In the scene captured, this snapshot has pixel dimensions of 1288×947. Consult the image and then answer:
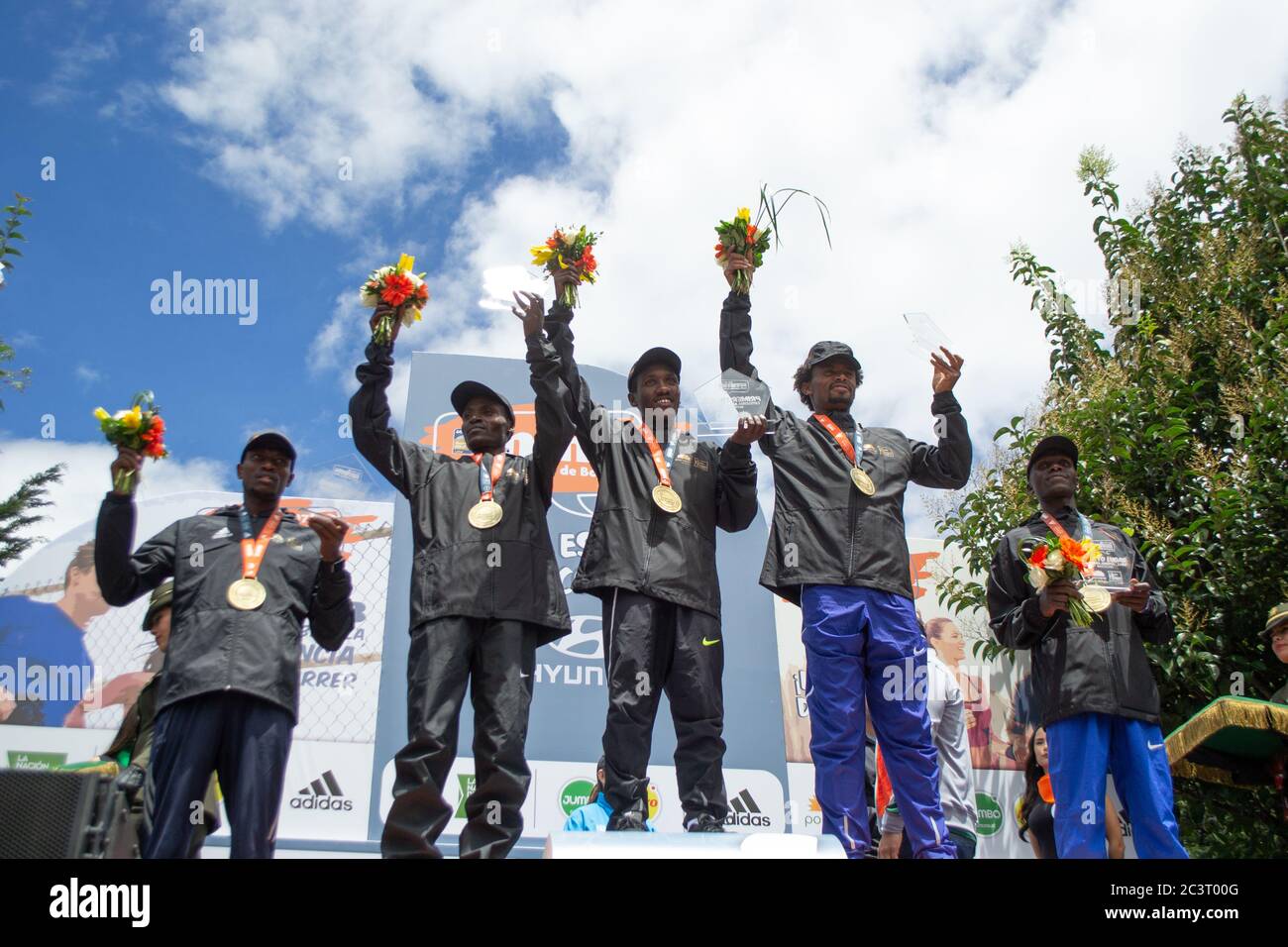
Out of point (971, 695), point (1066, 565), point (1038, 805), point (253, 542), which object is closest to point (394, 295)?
point (253, 542)

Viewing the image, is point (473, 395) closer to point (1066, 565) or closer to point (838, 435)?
point (838, 435)

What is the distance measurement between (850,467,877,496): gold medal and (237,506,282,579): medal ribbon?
238cm

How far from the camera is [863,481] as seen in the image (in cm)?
433

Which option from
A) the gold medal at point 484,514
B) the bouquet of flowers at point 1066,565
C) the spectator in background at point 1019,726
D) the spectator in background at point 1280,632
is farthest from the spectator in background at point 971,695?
the gold medal at point 484,514

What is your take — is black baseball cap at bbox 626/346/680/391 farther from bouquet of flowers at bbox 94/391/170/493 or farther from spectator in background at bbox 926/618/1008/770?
spectator in background at bbox 926/618/1008/770

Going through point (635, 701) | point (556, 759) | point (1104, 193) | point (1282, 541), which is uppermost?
point (1104, 193)

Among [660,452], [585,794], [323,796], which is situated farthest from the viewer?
[585,794]

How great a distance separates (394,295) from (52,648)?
15.5 ft

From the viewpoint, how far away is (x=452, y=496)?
13.5ft
